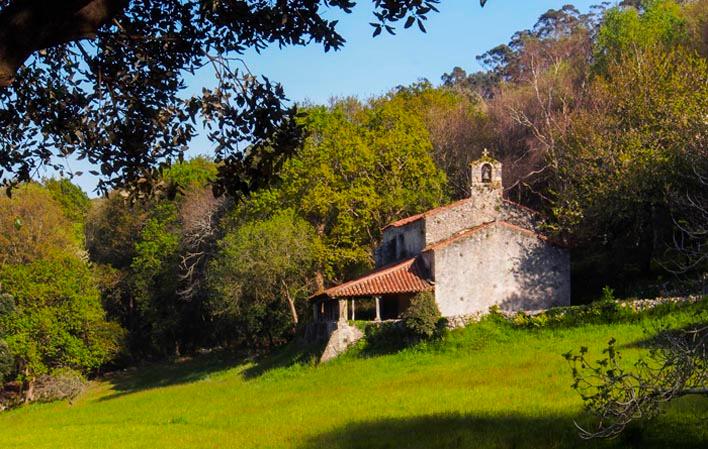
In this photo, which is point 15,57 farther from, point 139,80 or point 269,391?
point 269,391

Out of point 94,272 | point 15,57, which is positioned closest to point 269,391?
point 15,57

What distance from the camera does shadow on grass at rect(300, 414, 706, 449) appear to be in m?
17.1

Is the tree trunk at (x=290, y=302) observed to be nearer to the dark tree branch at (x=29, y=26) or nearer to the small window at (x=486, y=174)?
the small window at (x=486, y=174)

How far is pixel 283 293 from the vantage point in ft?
197

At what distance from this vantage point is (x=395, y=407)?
2712cm

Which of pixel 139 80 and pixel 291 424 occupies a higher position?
pixel 139 80

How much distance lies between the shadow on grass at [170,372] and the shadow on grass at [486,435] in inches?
1373

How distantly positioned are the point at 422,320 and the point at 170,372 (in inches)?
1175

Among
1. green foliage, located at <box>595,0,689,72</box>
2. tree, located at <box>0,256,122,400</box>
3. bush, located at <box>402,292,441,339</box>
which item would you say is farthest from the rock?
green foliage, located at <box>595,0,689,72</box>

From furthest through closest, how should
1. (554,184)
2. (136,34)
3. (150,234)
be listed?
(150,234) < (554,184) < (136,34)

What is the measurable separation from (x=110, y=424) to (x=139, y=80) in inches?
1111

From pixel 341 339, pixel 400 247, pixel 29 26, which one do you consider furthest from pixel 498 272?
pixel 29 26

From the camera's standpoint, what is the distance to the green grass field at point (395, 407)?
19828 mm

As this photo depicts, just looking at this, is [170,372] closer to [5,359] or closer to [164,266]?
[164,266]
